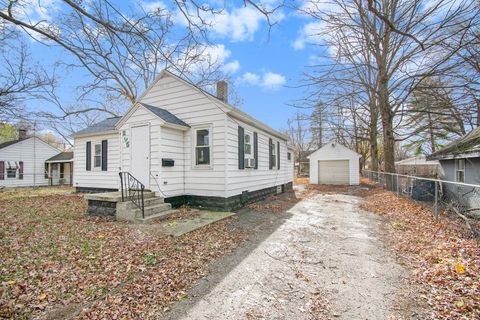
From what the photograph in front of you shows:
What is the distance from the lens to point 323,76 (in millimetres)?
7844

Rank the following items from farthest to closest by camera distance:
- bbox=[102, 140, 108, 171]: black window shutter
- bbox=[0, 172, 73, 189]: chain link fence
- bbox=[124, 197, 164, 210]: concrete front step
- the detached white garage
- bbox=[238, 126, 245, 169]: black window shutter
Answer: the detached white garage, bbox=[0, 172, 73, 189]: chain link fence, bbox=[102, 140, 108, 171]: black window shutter, bbox=[238, 126, 245, 169]: black window shutter, bbox=[124, 197, 164, 210]: concrete front step

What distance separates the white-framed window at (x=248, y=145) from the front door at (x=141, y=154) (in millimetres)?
3607

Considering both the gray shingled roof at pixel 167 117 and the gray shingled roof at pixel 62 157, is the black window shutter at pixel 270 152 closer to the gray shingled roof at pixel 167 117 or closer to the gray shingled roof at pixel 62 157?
the gray shingled roof at pixel 167 117

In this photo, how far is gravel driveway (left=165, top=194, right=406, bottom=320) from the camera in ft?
8.68

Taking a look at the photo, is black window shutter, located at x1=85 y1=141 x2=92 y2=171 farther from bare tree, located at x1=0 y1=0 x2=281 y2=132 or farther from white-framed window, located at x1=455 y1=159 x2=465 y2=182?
white-framed window, located at x1=455 y1=159 x2=465 y2=182

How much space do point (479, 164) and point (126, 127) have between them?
12.7 meters

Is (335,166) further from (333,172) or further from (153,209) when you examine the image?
(153,209)

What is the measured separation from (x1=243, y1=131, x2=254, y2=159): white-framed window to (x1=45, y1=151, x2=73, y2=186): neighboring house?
19.6 meters

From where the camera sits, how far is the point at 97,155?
1177cm

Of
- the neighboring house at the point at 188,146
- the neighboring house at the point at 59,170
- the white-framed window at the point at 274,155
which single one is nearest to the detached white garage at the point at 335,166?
the white-framed window at the point at 274,155

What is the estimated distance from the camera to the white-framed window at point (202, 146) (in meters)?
8.09

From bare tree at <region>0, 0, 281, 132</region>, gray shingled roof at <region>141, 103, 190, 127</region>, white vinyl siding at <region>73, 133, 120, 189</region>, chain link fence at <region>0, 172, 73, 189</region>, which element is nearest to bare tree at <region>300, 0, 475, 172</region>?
bare tree at <region>0, 0, 281, 132</region>

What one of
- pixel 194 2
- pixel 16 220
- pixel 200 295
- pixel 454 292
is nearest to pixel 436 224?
pixel 454 292

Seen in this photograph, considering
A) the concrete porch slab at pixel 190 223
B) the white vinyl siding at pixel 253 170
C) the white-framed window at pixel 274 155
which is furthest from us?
the white-framed window at pixel 274 155
